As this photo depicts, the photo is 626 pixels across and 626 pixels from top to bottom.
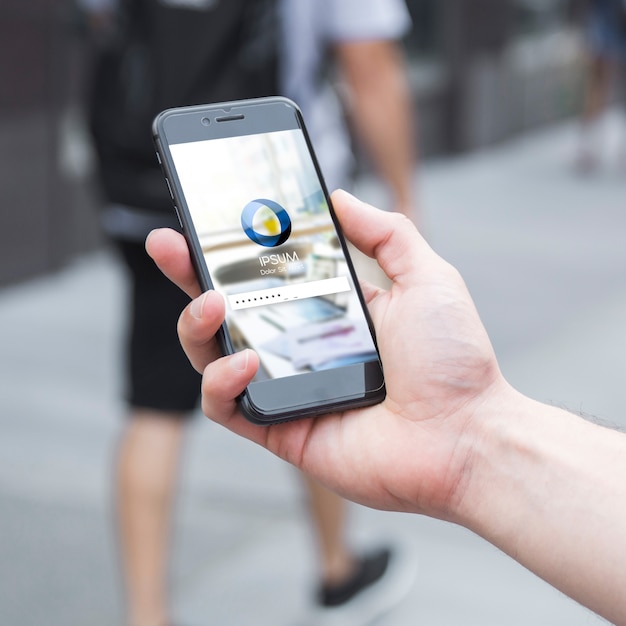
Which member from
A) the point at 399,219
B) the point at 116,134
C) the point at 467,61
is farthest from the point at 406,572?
the point at 467,61

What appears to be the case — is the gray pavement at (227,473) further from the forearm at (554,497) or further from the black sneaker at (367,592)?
the forearm at (554,497)

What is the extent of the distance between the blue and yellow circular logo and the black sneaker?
168 cm

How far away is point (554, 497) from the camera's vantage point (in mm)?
1705

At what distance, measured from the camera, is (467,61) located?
10.9 meters

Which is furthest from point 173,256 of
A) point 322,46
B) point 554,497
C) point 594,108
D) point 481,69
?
point 481,69

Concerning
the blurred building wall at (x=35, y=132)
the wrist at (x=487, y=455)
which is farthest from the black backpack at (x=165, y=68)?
the blurred building wall at (x=35, y=132)

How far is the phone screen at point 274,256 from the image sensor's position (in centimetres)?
188

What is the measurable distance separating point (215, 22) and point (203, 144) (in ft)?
2.87

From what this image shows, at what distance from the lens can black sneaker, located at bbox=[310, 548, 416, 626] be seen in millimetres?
3316

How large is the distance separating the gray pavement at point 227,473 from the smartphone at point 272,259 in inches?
65.0

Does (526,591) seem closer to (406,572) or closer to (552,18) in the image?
(406,572)

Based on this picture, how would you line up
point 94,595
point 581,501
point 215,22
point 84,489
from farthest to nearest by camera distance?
point 84,489
point 94,595
point 215,22
point 581,501

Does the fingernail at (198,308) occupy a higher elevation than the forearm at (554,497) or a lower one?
higher

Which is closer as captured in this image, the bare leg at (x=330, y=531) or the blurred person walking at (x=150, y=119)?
the blurred person walking at (x=150, y=119)
